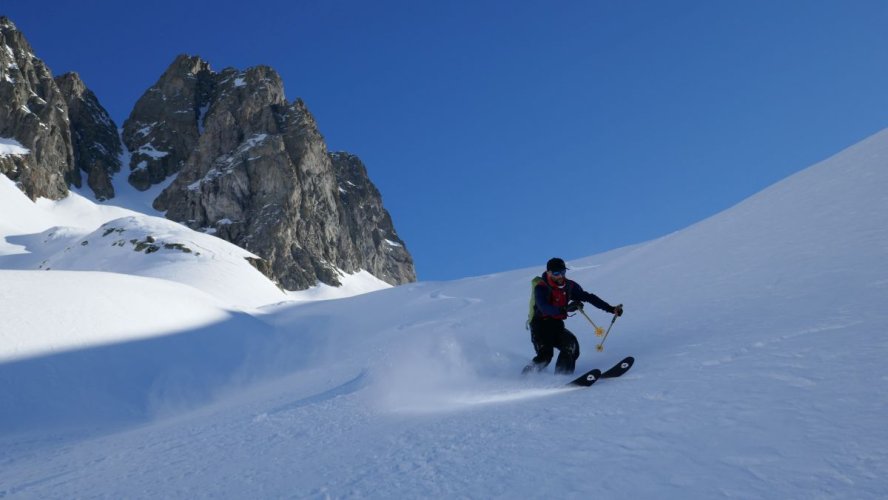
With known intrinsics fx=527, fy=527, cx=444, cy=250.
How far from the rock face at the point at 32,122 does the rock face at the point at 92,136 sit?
14.7ft

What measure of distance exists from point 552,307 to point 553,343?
0.52m

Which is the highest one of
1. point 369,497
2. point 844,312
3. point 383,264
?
point 383,264

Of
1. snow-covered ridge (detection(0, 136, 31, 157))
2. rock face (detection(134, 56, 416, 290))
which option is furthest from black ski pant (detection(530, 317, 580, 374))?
snow-covered ridge (detection(0, 136, 31, 157))

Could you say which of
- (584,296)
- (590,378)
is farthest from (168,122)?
(590,378)

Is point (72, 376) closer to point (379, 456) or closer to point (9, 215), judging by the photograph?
point (379, 456)

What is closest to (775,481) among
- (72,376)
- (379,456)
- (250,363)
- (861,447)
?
(861,447)

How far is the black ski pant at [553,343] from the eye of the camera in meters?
7.04

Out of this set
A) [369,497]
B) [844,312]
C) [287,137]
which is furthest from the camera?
[287,137]

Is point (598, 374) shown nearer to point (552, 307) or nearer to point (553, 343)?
point (553, 343)

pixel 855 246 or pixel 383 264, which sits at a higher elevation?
pixel 383 264

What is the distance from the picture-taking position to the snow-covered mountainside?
303 cm

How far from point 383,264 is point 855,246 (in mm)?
152507

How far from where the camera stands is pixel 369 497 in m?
3.22

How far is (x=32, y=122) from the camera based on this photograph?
97.2 meters
